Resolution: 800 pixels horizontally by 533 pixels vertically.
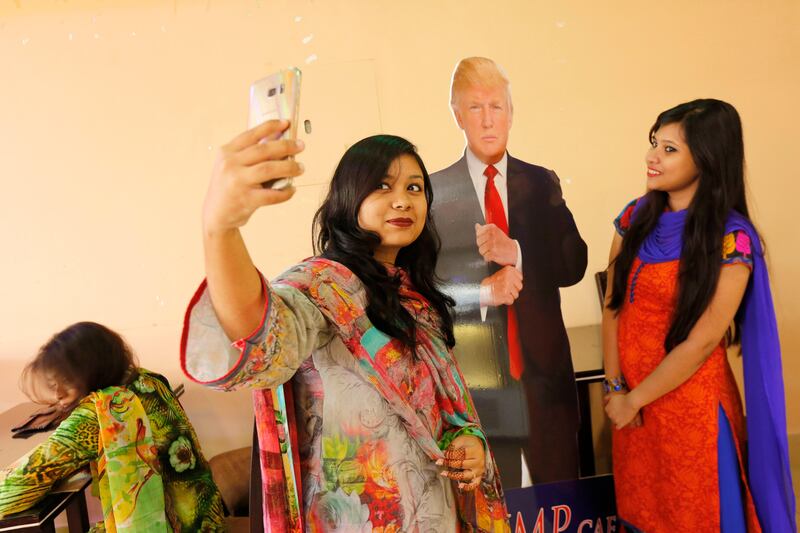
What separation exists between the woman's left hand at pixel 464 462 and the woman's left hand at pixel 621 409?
28.4 inches

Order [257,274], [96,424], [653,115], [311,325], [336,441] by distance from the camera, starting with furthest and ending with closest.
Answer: [653,115] → [96,424] → [336,441] → [311,325] → [257,274]

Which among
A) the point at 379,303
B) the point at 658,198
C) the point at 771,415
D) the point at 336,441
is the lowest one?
the point at 771,415

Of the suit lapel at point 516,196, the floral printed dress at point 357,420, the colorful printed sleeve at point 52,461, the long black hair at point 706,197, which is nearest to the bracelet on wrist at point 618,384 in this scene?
the long black hair at point 706,197

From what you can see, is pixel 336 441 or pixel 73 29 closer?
pixel 336 441

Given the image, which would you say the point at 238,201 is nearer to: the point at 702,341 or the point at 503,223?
the point at 702,341

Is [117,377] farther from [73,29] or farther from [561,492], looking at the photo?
[561,492]

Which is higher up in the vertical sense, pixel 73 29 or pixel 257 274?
pixel 73 29

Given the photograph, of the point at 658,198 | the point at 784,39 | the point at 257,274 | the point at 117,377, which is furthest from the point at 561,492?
the point at 784,39

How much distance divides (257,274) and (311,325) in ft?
0.44

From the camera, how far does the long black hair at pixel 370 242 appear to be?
0.85 meters

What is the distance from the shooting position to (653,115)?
6.20 feet

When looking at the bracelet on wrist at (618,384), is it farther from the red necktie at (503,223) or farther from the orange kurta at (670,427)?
the red necktie at (503,223)

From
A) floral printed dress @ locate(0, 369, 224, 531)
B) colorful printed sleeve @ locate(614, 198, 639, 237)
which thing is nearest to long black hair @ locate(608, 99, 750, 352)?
colorful printed sleeve @ locate(614, 198, 639, 237)

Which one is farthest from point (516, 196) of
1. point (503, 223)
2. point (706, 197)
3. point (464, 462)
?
point (464, 462)
